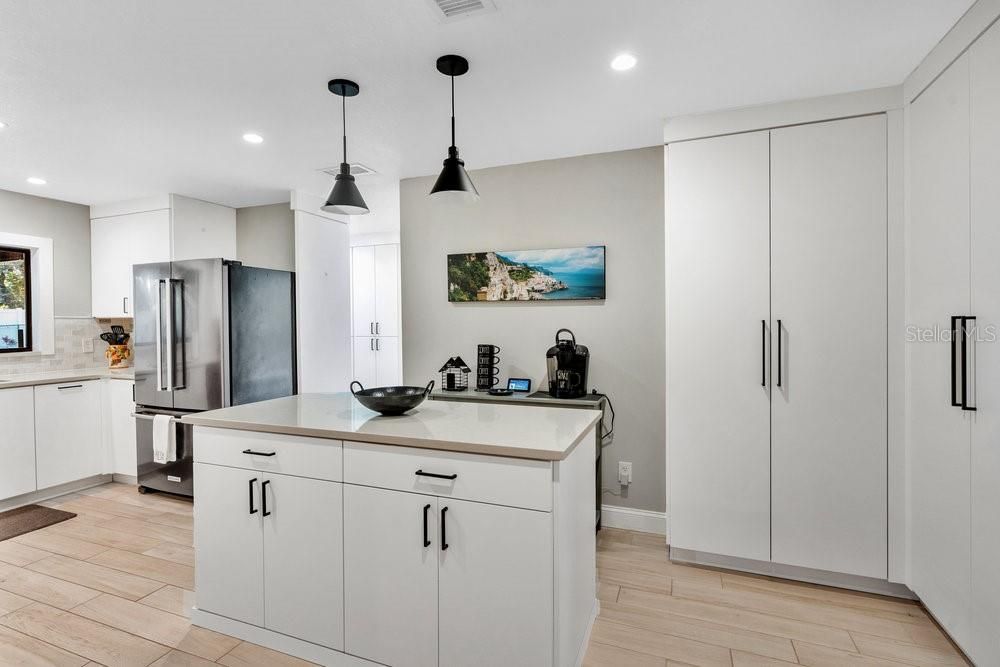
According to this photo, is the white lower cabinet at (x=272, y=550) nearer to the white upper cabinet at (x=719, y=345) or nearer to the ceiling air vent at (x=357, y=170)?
the white upper cabinet at (x=719, y=345)

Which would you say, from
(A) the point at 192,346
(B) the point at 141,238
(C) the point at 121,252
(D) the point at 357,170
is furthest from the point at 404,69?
(C) the point at 121,252

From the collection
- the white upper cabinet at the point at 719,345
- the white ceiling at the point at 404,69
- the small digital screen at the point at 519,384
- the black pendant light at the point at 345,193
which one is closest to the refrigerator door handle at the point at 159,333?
the white ceiling at the point at 404,69

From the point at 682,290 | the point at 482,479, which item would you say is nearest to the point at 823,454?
the point at 682,290

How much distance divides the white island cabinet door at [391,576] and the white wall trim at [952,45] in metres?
2.46

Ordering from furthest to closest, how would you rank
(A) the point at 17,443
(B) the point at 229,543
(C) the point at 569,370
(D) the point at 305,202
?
(D) the point at 305,202 < (A) the point at 17,443 < (C) the point at 569,370 < (B) the point at 229,543

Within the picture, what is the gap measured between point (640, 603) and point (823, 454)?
115 cm

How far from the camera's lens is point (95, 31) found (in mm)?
1931

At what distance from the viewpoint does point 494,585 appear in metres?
1.65

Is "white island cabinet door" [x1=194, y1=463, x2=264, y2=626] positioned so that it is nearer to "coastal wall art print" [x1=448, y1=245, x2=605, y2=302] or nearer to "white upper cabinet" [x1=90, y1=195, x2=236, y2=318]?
"coastal wall art print" [x1=448, y1=245, x2=605, y2=302]

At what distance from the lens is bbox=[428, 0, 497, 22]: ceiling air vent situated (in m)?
1.79

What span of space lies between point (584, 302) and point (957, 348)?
1927 millimetres

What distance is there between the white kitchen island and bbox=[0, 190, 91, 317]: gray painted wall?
3455 mm

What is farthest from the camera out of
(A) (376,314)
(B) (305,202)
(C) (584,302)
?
(A) (376,314)

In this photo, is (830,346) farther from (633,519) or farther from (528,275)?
(528,275)
